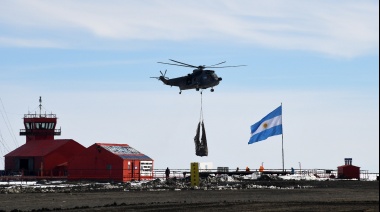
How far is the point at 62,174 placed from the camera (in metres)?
98.8

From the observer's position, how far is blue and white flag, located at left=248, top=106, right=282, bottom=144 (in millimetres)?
81812

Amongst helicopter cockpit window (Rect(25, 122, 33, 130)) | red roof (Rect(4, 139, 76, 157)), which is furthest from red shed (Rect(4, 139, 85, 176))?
helicopter cockpit window (Rect(25, 122, 33, 130))

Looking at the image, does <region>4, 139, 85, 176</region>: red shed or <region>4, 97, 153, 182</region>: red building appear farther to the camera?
<region>4, 139, 85, 176</region>: red shed

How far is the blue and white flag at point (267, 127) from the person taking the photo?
268ft

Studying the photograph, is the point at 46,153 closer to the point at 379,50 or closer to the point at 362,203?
the point at 362,203

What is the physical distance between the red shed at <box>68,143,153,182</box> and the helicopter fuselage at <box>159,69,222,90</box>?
1228cm

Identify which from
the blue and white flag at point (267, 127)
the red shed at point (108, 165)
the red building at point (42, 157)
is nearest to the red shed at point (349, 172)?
the blue and white flag at point (267, 127)

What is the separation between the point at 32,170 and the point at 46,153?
2.82 m

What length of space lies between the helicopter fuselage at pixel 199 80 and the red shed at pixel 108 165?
A: 12.3 meters

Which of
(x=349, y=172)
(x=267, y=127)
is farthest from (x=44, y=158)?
(x=349, y=172)

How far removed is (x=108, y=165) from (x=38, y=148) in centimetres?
1824

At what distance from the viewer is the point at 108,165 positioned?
3430 inches

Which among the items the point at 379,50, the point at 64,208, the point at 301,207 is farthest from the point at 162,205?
the point at 379,50

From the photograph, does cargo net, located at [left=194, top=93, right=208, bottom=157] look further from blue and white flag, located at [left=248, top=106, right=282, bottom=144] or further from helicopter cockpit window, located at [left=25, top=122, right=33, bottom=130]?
helicopter cockpit window, located at [left=25, top=122, right=33, bottom=130]
